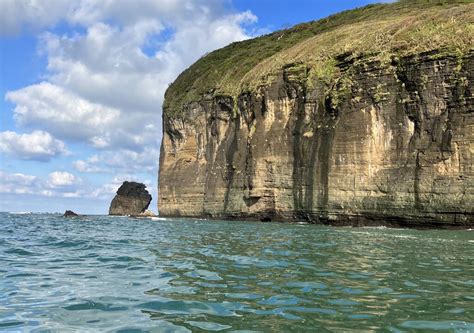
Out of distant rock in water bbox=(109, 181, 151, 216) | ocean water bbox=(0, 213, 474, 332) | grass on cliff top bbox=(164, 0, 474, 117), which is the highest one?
grass on cliff top bbox=(164, 0, 474, 117)

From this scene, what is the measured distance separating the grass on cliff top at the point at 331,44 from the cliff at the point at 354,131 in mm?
186

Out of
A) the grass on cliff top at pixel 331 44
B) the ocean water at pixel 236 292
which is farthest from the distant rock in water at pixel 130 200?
the ocean water at pixel 236 292

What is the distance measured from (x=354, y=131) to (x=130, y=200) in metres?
70.2

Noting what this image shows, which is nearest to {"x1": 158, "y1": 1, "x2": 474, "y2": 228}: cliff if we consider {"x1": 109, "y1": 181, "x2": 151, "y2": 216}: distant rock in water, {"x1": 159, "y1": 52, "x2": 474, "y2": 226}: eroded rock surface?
{"x1": 159, "y1": 52, "x2": 474, "y2": 226}: eroded rock surface

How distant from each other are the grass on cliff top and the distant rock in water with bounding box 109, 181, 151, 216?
31813 millimetres

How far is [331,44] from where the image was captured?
48.7 metres

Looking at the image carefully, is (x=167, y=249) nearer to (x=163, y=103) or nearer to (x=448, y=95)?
(x=448, y=95)

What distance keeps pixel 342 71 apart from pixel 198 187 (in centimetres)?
2537

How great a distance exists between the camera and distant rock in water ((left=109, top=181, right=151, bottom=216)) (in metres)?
101

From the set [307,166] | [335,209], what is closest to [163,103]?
[307,166]

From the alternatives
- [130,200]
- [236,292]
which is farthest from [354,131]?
[130,200]

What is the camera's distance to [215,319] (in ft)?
21.6

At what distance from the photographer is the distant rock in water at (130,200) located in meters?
101

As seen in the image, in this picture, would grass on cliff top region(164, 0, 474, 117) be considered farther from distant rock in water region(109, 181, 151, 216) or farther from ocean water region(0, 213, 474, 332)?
distant rock in water region(109, 181, 151, 216)
